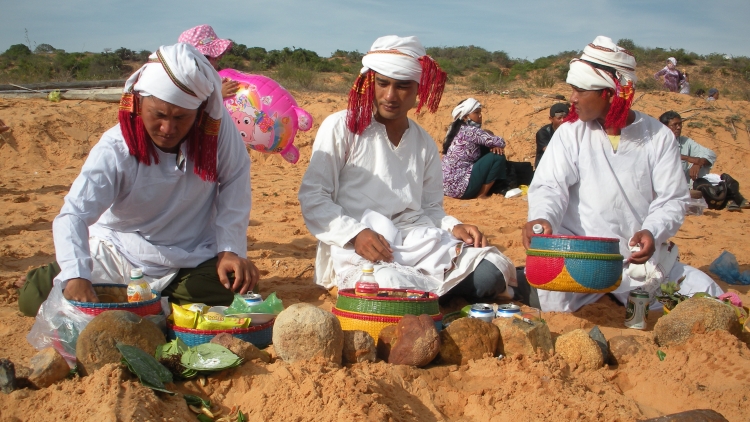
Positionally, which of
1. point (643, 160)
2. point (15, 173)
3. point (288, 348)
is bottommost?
point (15, 173)

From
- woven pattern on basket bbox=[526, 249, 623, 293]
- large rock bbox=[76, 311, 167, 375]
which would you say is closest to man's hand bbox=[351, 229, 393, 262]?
woven pattern on basket bbox=[526, 249, 623, 293]

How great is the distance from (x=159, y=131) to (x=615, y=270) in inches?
99.0

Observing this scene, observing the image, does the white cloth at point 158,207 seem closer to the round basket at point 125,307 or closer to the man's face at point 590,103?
the round basket at point 125,307

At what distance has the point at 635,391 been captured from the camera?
2926mm

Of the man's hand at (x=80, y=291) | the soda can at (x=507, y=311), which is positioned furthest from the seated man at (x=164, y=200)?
the soda can at (x=507, y=311)

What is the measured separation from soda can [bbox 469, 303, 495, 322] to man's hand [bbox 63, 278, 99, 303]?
1.84 m

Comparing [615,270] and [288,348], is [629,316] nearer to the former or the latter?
[615,270]

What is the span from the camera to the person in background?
5.51 m

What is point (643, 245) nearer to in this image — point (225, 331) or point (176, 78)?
point (225, 331)

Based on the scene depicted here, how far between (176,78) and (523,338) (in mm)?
2083

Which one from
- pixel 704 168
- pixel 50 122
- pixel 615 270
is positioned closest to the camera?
pixel 615 270

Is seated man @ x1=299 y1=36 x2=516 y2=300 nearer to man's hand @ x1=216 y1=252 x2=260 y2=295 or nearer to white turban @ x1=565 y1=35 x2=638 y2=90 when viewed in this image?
man's hand @ x1=216 y1=252 x2=260 y2=295

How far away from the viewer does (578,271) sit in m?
3.55

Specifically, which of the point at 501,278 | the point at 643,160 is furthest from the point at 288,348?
the point at 643,160
